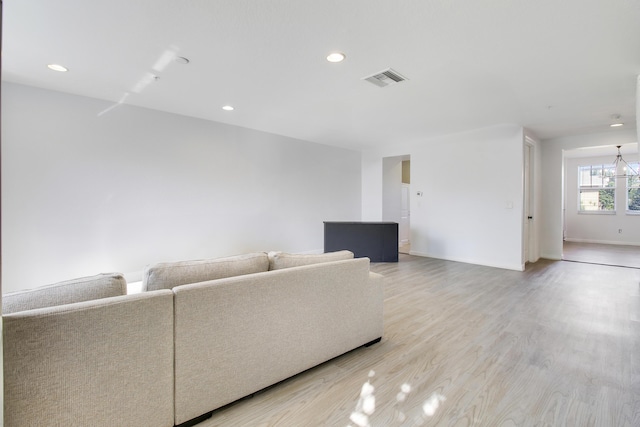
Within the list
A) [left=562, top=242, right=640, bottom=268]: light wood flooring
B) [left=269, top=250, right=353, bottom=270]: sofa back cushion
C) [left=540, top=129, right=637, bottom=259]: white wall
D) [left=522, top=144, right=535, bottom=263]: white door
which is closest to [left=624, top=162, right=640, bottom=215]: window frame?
[left=562, top=242, right=640, bottom=268]: light wood flooring

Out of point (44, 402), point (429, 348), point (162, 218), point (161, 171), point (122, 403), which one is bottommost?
point (429, 348)

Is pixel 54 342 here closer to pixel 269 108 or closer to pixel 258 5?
pixel 258 5

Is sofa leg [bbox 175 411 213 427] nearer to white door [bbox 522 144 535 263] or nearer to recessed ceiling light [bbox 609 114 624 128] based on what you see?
white door [bbox 522 144 535 263]

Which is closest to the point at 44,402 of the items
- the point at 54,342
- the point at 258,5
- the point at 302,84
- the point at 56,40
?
the point at 54,342

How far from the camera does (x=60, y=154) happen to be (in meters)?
3.88

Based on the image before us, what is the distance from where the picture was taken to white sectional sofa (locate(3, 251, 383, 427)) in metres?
1.31

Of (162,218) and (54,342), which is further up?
(162,218)

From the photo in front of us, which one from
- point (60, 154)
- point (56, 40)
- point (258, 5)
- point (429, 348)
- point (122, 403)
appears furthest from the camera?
point (60, 154)

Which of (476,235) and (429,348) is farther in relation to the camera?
(476,235)

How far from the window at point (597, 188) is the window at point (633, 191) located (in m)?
0.29

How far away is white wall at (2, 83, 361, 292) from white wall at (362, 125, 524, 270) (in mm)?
2679

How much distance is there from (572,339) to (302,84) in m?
3.64

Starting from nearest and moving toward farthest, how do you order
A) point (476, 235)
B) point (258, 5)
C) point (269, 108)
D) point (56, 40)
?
1. point (258, 5)
2. point (56, 40)
3. point (269, 108)
4. point (476, 235)

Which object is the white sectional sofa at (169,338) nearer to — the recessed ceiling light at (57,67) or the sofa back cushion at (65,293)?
the sofa back cushion at (65,293)
